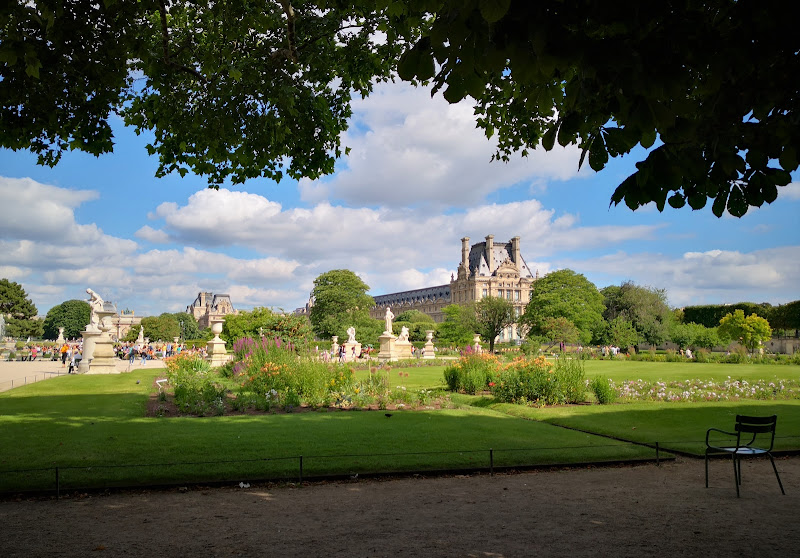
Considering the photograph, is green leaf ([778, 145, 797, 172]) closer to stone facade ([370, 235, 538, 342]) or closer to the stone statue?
the stone statue

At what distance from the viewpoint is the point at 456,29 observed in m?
2.53

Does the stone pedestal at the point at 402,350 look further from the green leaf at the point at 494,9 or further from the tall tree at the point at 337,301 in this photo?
the green leaf at the point at 494,9

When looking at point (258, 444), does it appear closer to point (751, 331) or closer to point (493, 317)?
point (751, 331)

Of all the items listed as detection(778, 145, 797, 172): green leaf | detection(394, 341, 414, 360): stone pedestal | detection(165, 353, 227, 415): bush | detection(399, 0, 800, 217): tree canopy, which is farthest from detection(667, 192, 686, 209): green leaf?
detection(394, 341, 414, 360): stone pedestal

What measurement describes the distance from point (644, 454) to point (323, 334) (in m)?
54.8

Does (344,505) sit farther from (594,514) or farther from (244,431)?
(244,431)

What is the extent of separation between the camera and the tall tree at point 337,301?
61.1 metres

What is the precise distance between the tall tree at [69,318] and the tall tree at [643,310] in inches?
3253

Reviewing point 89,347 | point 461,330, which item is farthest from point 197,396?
point 461,330

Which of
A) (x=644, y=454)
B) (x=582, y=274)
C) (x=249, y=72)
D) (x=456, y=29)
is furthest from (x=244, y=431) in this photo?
(x=582, y=274)

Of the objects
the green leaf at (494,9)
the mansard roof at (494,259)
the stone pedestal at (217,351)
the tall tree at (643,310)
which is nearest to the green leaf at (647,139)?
the green leaf at (494,9)

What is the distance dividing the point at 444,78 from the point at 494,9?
654 millimetres

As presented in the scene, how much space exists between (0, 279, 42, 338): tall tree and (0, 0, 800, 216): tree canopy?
67132mm

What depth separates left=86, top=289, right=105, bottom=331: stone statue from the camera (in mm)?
23312
